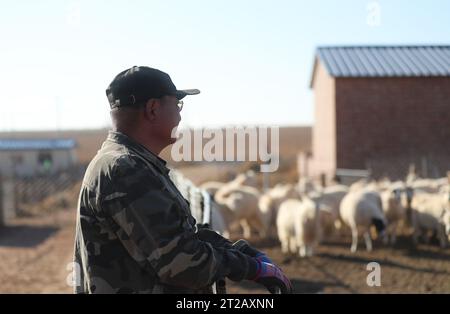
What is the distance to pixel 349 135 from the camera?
64.6ft

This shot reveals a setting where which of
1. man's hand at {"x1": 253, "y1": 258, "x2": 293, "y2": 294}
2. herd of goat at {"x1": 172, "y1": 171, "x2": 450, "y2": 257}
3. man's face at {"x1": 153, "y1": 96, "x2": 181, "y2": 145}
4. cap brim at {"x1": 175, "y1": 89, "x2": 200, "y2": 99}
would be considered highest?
cap brim at {"x1": 175, "y1": 89, "x2": 200, "y2": 99}

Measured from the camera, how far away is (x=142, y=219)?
225 centimetres

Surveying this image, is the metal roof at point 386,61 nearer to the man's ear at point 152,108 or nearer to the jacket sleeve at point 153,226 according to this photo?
the man's ear at point 152,108

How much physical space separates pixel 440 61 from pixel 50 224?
14.8m

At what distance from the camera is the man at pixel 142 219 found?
7.41ft

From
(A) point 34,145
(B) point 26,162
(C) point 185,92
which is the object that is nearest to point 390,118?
(C) point 185,92

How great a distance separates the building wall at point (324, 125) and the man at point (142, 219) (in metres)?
17.5

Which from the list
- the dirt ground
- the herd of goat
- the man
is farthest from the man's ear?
the herd of goat

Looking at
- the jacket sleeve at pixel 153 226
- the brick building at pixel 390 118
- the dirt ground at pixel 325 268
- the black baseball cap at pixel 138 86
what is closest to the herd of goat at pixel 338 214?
the dirt ground at pixel 325 268

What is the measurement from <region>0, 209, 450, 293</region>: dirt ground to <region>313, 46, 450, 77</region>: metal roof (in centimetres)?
922

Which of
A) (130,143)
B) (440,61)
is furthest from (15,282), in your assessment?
(440,61)

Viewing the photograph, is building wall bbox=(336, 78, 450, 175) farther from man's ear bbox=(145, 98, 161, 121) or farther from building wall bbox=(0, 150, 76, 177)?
building wall bbox=(0, 150, 76, 177)

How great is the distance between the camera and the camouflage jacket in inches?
88.7
